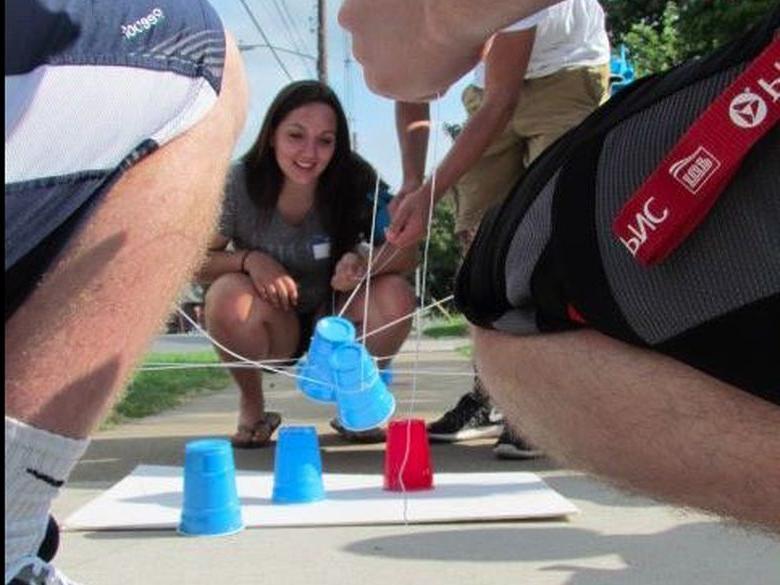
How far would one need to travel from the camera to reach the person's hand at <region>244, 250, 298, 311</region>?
10.1 feet

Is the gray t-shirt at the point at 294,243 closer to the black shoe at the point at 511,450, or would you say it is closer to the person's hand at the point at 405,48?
the black shoe at the point at 511,450

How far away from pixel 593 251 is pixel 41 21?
0.62 m

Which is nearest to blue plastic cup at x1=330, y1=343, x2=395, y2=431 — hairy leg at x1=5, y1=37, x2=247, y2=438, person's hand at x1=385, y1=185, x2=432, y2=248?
person's hand at x1=385, y1=185, x2=432, y2=248

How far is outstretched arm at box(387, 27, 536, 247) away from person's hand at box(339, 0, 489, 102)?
1.31 meters

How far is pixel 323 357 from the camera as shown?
250 centimetres

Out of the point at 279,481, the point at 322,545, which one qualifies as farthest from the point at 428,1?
the point at 279,481

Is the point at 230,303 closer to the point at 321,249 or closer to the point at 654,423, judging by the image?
the point at 321,249

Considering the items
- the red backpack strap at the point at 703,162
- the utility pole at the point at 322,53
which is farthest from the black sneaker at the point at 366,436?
the utility pole at the point at 322,53

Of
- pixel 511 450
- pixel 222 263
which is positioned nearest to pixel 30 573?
pixel 511 450

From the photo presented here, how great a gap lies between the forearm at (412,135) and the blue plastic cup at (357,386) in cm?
44

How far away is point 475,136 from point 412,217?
233mm

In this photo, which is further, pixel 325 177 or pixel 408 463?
pixel 325 177

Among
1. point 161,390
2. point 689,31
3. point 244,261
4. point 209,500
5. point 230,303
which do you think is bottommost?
point 161,390

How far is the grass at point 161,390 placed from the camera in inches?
166
